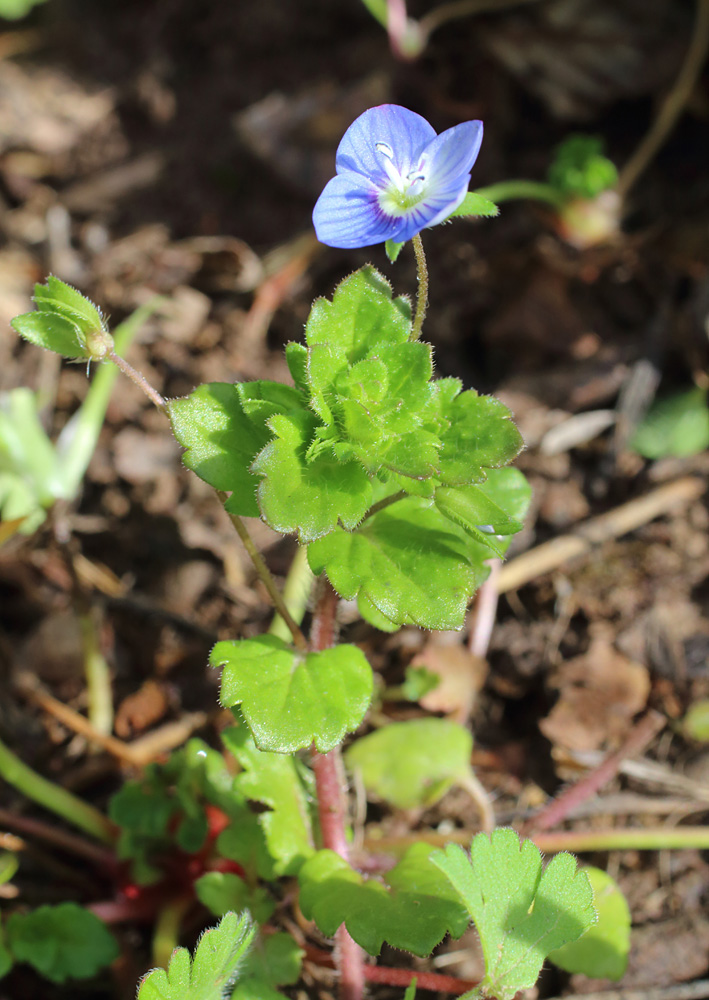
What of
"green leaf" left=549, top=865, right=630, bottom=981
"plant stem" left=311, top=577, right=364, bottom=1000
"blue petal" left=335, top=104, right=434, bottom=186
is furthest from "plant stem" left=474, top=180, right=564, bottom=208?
"green leaf" left=549, top=865, right=630, bottom=981

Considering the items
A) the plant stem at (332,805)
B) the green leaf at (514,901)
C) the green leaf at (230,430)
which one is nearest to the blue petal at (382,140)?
the green leaf at (230,430)

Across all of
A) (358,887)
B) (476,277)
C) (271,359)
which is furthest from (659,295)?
(358,887)

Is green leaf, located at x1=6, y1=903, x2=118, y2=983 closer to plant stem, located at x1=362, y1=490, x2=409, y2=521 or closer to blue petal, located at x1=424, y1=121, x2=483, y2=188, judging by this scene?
plant stem, located at x1=362, y1=490, x2=409, y2=521

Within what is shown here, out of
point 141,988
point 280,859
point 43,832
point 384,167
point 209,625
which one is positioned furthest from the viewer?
point 209,625

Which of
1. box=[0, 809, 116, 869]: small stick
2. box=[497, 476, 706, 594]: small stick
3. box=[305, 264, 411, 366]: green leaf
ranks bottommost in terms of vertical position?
box=[497, 476, 706, 594]: small stick

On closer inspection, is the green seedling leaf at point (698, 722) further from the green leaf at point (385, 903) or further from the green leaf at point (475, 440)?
the green leaf at point (475, 440)

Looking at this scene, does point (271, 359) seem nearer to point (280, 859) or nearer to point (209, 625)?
point (209, 625)

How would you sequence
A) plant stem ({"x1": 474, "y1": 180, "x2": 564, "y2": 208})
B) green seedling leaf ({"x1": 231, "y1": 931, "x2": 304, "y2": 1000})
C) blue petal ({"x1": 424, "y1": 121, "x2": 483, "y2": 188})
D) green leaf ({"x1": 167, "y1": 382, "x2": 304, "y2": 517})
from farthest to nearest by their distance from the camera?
plant stem ({"x1": 474, "y1": 180, "x2": 564, "y2": 208}) → green seedling leaf ({"x1": 231, "y1": 931, "x2": 304, "y2": 1000}) → green leaf ({"x1": 167, "y1": 382, "x2": 304, "y2": 517}) → blue petal ({"x1": 424, "y1": 121, "x2": 483, "y2": 188})
